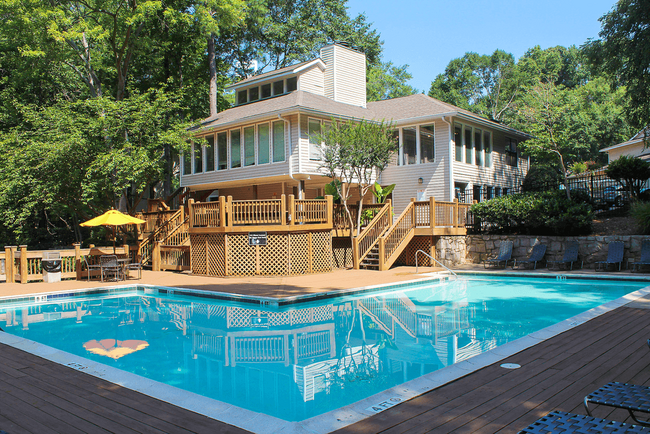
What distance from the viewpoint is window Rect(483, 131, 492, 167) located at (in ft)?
74.5

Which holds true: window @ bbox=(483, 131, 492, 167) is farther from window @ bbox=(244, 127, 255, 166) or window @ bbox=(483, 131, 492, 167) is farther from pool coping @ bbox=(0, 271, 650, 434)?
pool coping @ bbox=(0, 271, 650, 434)

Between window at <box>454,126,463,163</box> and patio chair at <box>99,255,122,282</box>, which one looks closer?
patio chair at <box>99,255,122,282</box>

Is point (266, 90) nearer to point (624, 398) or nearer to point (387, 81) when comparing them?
point (387, 81)

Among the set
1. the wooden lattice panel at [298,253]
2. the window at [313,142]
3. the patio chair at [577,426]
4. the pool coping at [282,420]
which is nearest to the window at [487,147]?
the window at [313,142]

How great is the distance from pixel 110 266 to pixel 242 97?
13.3 meters

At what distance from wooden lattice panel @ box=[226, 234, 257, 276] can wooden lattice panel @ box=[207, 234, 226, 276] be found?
0.73ft

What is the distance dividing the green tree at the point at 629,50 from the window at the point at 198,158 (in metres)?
17.2

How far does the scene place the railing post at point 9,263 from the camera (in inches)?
591

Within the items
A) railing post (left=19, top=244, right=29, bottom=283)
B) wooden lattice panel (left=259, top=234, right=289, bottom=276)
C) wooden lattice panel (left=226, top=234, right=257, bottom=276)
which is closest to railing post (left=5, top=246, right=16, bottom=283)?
railing post (left=19, top=244, right=29, bottom=283)

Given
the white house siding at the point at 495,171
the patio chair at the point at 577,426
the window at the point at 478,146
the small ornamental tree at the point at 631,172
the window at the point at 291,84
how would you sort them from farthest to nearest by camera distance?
the window at the point at 291,84 < the window at the point at 478,146 < the white house siding at the point at 495,171 < the small ornamental tree at the point at 631,172 < the patio chair at the point at 577,426

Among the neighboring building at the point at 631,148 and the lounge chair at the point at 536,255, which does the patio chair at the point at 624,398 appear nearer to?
the lounge chair at the point at 536,255

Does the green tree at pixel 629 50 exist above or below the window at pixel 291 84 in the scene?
below

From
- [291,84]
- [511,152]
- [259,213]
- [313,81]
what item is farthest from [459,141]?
[259,213]

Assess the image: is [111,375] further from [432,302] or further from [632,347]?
[432,302]
